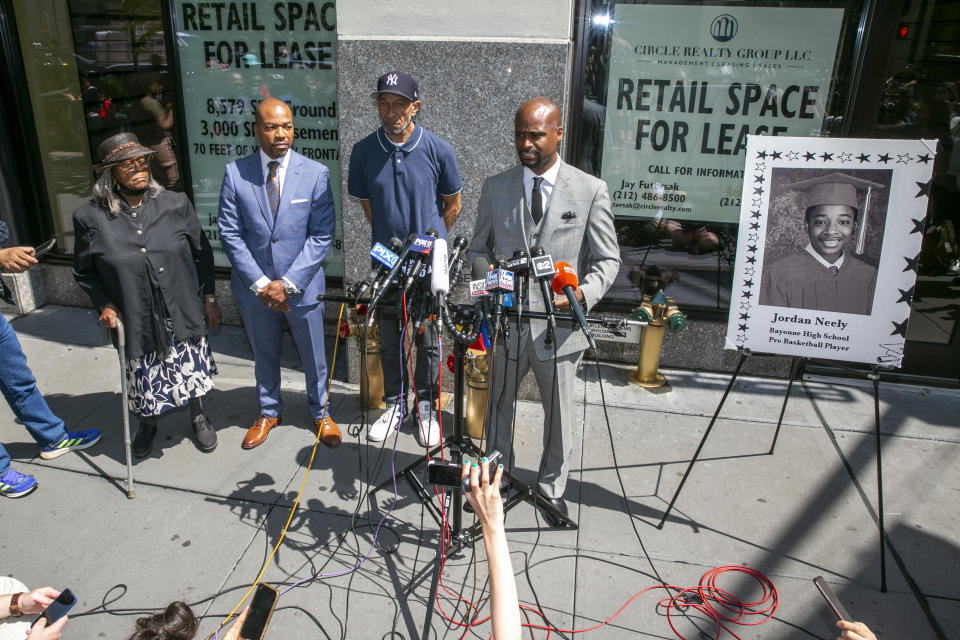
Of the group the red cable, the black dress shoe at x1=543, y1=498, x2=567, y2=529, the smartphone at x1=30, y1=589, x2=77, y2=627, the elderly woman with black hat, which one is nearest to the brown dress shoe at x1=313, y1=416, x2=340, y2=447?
the elderly woman with black hat

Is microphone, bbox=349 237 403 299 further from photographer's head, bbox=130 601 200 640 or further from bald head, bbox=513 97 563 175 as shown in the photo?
photographer's head, bbox=130 601 200 640

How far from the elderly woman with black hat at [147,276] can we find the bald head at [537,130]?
7.67ft

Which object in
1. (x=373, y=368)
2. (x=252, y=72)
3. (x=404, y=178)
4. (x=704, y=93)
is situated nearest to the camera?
(x=404, y=178)

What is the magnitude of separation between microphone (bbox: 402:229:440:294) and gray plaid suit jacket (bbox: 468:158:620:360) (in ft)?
1.84

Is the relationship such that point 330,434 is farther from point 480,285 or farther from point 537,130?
point 537,130

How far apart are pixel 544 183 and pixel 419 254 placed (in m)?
0.90

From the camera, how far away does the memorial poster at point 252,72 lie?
19.5 ft

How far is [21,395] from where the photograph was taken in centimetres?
418

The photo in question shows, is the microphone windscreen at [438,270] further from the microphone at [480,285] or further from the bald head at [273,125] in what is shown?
the bald head at [273,125]

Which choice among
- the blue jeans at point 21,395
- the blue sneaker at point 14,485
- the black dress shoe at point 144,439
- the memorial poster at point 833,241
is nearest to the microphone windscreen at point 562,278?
the memorial poster at point 833,241

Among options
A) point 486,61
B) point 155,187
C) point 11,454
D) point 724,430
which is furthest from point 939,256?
point 11,454

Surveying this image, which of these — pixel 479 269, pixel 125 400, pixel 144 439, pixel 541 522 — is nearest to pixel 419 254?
pixel 479 269

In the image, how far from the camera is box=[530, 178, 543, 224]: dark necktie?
3490mm

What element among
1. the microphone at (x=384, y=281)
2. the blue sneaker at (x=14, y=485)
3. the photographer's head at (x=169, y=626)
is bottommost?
the blue sneaker at (x=14, y=485)
